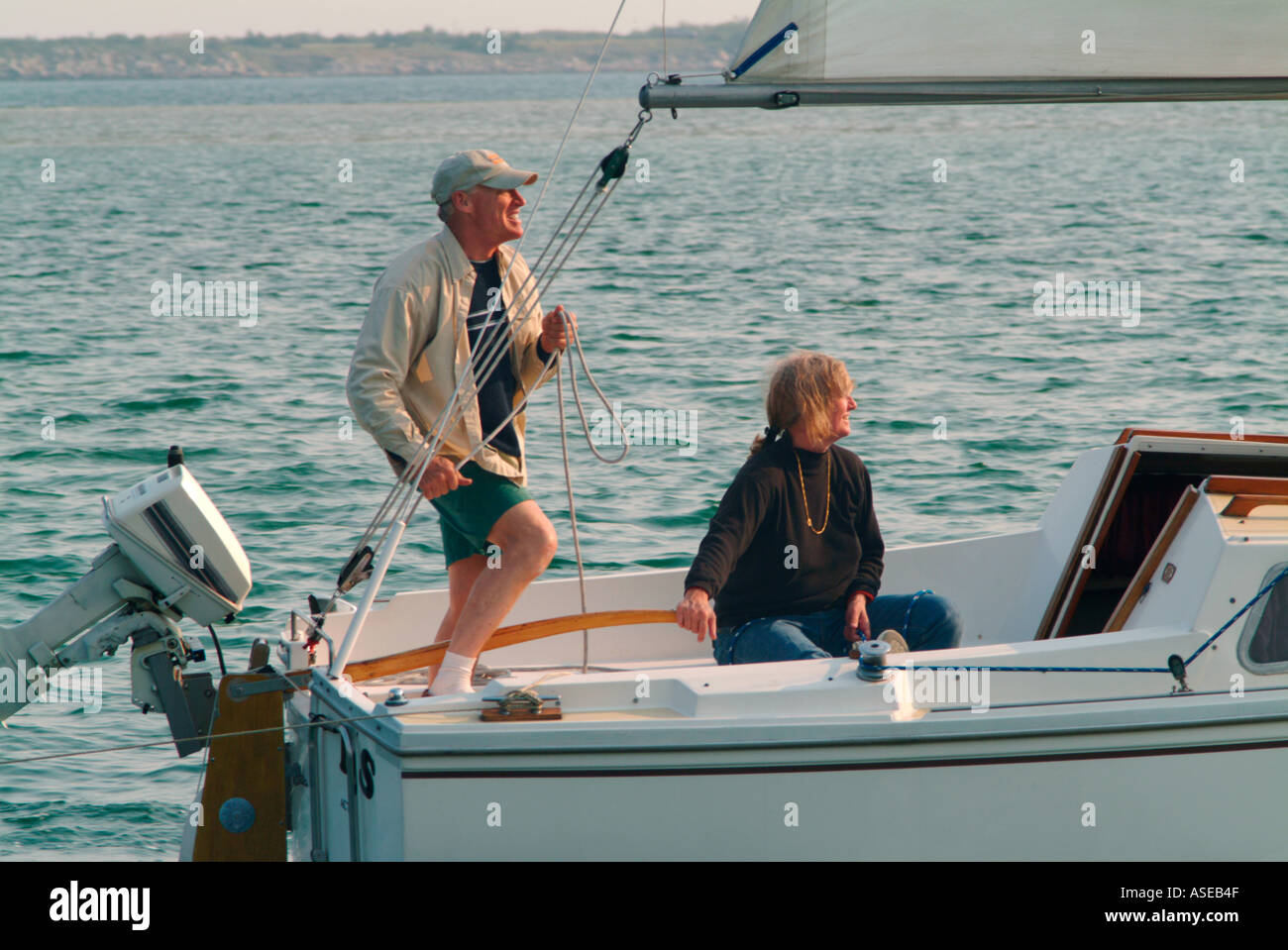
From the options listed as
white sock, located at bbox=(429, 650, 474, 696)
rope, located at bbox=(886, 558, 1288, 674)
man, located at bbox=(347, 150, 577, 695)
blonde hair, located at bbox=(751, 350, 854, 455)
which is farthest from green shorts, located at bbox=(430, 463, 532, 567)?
rope, located at bbox=(886, 558, 1288, 674)

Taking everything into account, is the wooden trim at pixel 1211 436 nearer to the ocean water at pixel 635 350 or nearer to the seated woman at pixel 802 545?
the seated woman at pixel 802 545

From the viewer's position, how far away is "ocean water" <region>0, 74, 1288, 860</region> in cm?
888

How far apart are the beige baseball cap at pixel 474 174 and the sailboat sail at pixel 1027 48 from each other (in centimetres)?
48

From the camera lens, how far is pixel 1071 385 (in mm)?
13156

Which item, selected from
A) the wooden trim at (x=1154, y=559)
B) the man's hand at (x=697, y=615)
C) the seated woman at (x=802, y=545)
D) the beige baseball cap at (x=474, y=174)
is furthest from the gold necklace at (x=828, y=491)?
the beige baseball cap at (x=474, y=174)

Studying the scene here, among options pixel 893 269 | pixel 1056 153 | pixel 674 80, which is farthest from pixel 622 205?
pixel 674 80

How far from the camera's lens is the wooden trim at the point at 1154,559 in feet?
15.3

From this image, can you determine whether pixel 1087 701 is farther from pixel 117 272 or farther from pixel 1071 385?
pixel 117 272

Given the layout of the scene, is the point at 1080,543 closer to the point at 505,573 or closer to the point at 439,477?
the point at 505,573

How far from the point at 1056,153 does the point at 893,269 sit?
24133mm

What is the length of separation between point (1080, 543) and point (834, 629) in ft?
3.31

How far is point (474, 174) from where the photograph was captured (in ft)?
14.7

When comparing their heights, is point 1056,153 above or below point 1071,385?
above

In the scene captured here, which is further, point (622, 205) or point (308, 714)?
point (622, 205)
